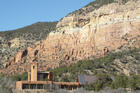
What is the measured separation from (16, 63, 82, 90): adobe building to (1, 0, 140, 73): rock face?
80.7 feet

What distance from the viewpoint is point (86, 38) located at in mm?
110125

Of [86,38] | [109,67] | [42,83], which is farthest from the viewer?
[86,38]

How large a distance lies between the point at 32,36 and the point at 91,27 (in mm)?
40416

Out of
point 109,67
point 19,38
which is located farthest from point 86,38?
point 19,38

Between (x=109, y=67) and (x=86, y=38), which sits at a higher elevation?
(x=86, y=38)

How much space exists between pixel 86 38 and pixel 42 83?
3861 centimetres

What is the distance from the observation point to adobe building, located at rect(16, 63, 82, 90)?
73375 mm

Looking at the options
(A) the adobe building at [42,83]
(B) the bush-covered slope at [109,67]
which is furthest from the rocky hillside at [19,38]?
(A) the adobe building at [42,83]

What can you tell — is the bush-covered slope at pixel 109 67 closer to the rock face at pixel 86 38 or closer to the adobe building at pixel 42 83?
the rock face at pixel 86 38

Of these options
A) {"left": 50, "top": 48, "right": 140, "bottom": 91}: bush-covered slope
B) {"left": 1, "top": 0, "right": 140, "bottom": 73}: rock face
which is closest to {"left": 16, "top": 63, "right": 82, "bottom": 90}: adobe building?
{"left": 50, "top": 48, "right": 140, "bottom": 91}: bush-covered slope

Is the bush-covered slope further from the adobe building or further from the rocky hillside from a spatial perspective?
the rocky hillside

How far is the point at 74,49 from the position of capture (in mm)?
111062

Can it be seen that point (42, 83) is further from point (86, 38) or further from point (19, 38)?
point (19, 38)

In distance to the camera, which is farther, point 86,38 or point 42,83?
point 86,38
